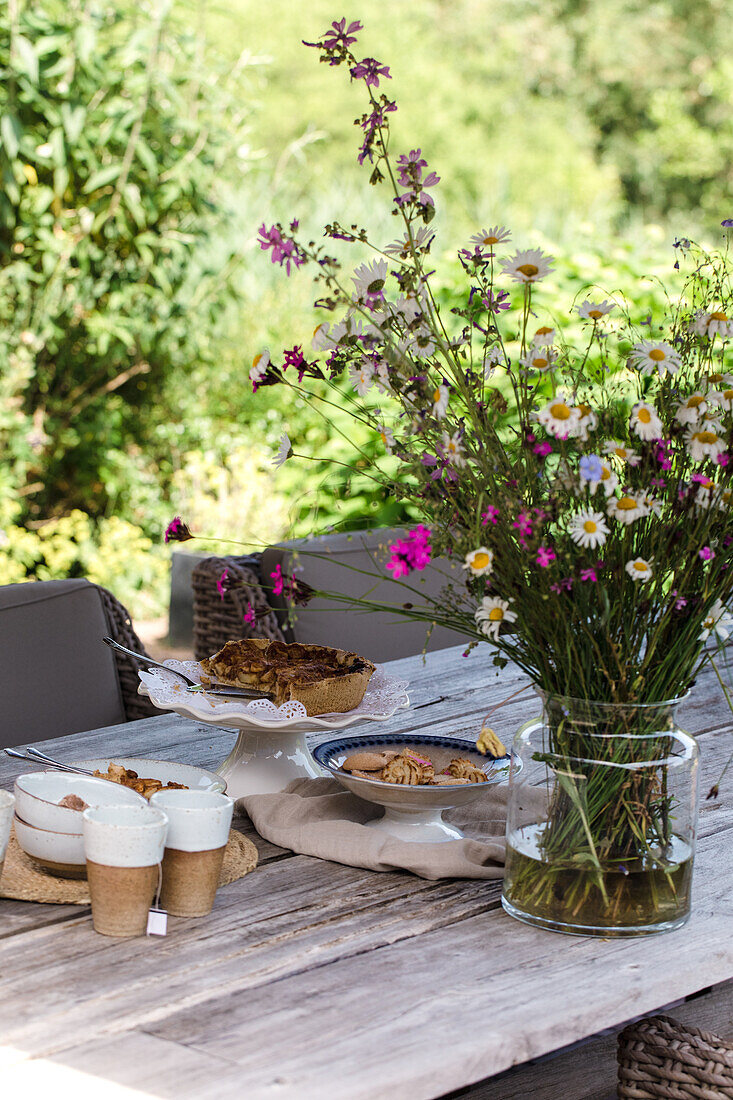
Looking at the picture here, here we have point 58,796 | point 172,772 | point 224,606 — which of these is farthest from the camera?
point 224,606

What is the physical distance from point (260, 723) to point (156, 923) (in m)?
0.32

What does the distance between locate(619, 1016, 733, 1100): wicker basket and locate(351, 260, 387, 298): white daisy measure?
0.70 meters

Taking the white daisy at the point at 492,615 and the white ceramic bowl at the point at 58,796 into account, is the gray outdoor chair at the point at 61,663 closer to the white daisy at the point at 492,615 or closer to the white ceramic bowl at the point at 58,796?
the white ceramic bowl at the point at 58,796

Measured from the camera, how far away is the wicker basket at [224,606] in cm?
232

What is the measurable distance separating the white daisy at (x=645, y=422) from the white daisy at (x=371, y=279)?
0.77 feet

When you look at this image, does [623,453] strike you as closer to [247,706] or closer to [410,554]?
[410,554]

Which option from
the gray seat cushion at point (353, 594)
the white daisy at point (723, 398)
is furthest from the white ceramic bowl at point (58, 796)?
the gray seat cushion at point (353, 594)

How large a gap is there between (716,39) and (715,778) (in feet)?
45.3

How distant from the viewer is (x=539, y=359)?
104cm

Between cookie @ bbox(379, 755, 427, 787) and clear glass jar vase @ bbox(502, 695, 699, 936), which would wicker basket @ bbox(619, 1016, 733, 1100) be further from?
cookie @ bbox(379, 755, 427, 787)

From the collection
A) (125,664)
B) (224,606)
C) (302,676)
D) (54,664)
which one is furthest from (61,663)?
(302,676)

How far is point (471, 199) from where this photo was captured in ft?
39.0

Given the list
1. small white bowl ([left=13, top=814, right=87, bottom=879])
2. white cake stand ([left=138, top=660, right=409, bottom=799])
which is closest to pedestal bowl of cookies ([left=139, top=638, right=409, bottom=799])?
white cake stand ([left=138, top=660, right=409, bottom=799])

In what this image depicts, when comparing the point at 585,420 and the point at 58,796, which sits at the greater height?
the point at 585,420
